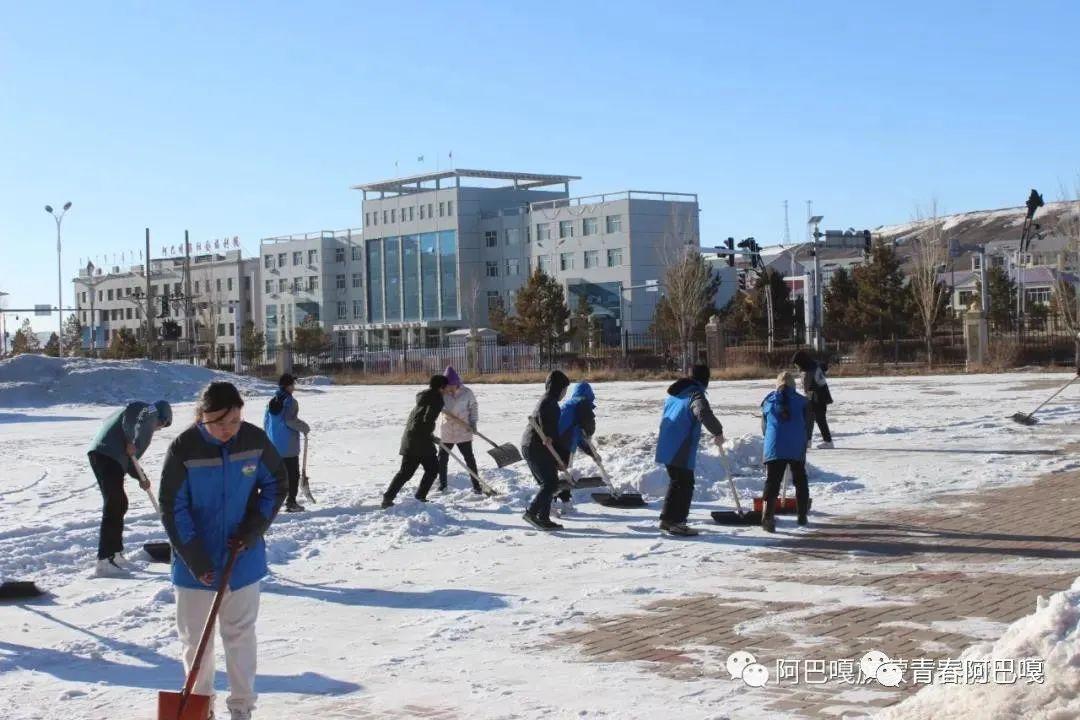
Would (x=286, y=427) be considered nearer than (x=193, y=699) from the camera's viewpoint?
No

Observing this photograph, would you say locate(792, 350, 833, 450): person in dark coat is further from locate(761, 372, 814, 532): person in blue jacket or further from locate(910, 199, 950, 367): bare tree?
locate(910, 199, 950, 367): bare tree

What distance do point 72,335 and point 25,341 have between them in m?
6.57

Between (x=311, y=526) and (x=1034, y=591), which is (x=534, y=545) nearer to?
(x=311, y=526)

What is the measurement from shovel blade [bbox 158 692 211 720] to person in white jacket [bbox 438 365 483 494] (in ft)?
30.0

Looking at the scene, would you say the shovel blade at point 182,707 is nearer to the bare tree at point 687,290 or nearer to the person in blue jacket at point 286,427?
the person in blue jacket at point 286,427

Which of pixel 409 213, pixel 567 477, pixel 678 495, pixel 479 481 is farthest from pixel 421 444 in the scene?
pixel 409 213

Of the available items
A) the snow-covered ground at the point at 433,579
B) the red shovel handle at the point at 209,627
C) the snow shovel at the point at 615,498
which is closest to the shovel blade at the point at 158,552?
the snow-covered ground at the point at 433,579

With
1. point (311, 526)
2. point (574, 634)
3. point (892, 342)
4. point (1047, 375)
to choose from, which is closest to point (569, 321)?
point (892, 342)

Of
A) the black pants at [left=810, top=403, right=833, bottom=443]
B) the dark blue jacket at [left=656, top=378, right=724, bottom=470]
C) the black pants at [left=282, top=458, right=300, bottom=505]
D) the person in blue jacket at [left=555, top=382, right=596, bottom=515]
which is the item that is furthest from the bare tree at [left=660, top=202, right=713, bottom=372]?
the dark blue jacket at [left=656, top=378, right=724, bottom=470]

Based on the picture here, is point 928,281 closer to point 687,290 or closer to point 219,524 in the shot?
point 687,290

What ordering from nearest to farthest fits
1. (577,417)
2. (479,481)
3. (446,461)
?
(577,417) → (479,481) → (446,461)

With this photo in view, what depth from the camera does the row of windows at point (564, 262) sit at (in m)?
85.6

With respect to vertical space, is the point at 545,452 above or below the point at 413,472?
above

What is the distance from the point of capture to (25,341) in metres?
106
